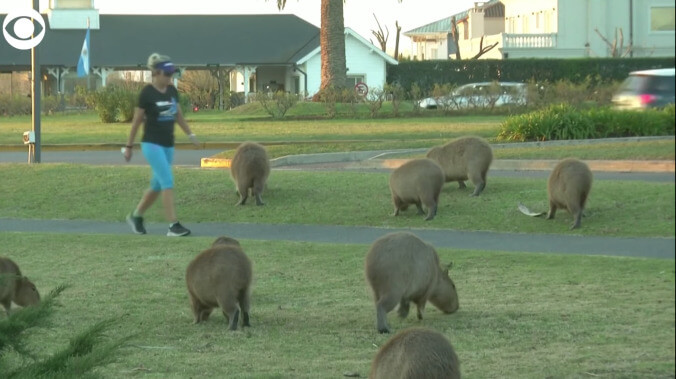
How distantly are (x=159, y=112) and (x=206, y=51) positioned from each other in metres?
45.5

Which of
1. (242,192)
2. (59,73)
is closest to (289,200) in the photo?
(242,192)

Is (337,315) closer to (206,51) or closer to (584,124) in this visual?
(584,124)

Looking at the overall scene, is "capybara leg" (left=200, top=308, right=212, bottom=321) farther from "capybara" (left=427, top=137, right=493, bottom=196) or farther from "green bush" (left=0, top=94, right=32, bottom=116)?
"green bush" (left=0, top=94, right=32, bottom=116)

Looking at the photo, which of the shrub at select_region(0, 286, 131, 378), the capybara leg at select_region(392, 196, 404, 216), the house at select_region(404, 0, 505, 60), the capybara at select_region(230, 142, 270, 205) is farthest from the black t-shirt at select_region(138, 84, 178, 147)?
the capybara at select_region(230, 142, 270, 205)

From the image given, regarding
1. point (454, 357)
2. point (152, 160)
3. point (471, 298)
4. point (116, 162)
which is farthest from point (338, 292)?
point (116, 162)

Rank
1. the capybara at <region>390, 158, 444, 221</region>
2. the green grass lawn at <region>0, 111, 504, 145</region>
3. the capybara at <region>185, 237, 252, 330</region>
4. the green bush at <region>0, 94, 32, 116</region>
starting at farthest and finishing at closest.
→ the green bush at <region>0, 94, 32, 116</region>
the green grass lawn at <region>0, 111, 504, 145</region>
the capybara at <region>390, 158, 444, 221</region>
the capybara at <region>185, 237, 252, 330</region>

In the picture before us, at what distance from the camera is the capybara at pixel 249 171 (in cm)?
1423

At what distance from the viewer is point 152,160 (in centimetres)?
583

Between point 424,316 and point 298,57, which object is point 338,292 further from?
point 298,57

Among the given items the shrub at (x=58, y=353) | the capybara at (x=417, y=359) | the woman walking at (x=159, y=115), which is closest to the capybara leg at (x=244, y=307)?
the woman walking at (x=159, y=115)

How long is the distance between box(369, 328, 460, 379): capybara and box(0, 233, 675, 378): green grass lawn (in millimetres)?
766

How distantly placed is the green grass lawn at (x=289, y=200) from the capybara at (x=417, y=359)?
5.59 m

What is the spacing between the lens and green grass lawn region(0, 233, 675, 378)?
232 inches

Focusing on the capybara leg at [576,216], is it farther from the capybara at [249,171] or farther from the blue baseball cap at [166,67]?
the blue baseball cap at [166,67]
